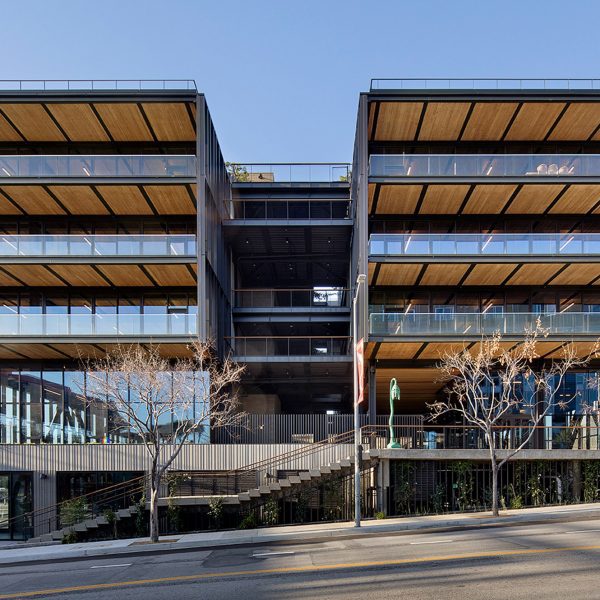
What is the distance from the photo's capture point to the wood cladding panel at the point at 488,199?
29.3 meters

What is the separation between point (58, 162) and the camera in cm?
2839

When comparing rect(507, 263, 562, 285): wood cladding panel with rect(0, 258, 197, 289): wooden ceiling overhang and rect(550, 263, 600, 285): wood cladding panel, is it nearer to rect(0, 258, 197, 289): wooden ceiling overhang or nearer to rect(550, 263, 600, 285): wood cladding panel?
rect(550, 263, 600, 285): wood cladding panel

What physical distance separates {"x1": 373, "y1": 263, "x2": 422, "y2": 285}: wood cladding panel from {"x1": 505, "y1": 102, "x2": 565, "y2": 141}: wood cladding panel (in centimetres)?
884

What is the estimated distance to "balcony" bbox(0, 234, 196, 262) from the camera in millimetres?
28031

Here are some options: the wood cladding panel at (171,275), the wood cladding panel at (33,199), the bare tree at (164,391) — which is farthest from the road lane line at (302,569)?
the wood cladding panel at (33,199)

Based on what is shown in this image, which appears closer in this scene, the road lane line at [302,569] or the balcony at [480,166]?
the road lane line at [302,569]

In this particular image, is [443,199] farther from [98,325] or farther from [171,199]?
[98,325]

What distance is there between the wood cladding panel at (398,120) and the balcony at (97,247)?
11.2 m

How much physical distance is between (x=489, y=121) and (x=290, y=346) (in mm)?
16275

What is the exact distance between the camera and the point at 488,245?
28969 millimetres

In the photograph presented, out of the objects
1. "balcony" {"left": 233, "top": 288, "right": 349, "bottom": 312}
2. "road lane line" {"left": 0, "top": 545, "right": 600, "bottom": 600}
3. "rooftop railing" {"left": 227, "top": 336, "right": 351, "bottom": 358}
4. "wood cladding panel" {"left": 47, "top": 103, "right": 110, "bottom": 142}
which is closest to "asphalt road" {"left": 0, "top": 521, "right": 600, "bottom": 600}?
"road lane line" {"left": 0, "top": 545, "right": 600, "bottom": 600}

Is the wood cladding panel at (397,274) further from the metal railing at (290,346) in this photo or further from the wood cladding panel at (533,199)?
the wood cladding panel at (533,199)

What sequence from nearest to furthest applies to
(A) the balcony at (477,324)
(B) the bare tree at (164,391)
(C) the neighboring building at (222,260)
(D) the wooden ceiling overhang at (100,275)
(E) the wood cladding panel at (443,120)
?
1. (B) the bare tree at (164,391)
2. (C) the neighboring building at (222,260)
3. (A) the balcony at (477,324)
4. (D) the wooden ceiling overhang at (100,275)
5. (E) the wood cladding panel at (443,120)

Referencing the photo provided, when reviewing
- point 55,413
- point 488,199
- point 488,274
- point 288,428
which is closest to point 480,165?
point 488,199
